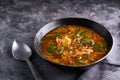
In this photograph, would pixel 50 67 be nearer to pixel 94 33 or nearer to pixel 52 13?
pixel 94 33

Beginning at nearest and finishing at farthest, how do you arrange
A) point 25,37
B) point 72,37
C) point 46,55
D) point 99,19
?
point 46,55 → point 72,37 → point 25,37 → point 99,19

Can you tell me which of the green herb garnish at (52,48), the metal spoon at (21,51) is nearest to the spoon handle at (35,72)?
the metal spoon at (21,51)

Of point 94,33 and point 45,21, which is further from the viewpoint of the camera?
point 45,21

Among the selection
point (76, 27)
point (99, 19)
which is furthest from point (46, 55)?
point (99, 19)

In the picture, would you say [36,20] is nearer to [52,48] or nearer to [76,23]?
[76,23]

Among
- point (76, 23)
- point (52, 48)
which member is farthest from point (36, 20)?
point (52, 48)

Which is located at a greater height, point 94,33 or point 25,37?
point 94,33
